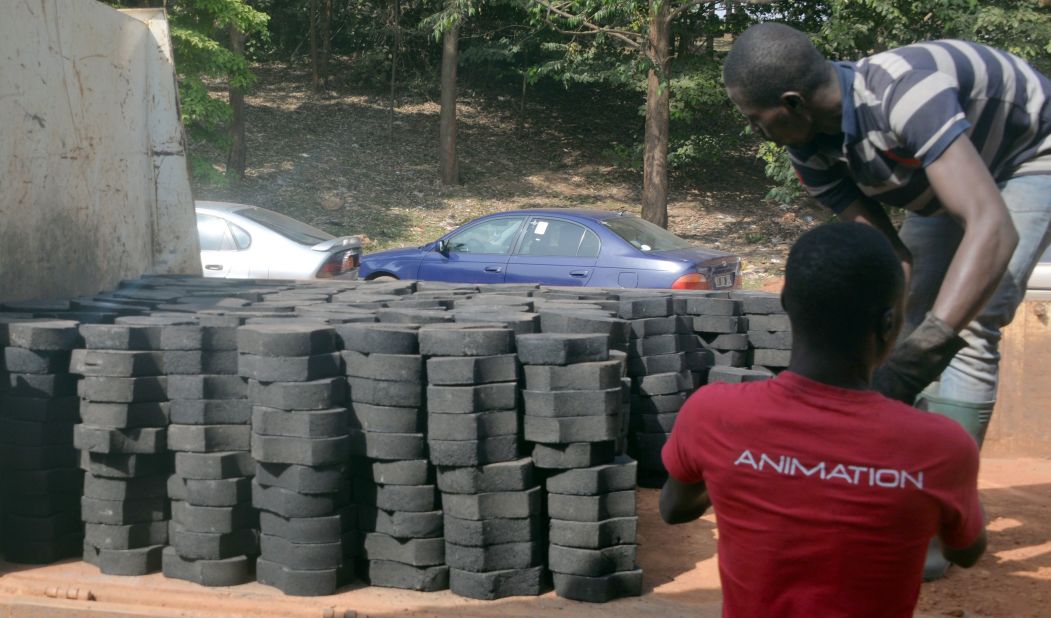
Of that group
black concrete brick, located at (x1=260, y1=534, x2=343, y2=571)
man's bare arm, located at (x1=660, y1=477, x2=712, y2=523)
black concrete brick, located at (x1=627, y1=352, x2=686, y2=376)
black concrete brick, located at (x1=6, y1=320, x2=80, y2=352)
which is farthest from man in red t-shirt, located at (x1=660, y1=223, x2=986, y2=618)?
black concrete brick, located at (x1=627, y1=352, x2=686, y2=376)

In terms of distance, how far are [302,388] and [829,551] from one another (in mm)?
2670

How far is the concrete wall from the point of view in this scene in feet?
19.6

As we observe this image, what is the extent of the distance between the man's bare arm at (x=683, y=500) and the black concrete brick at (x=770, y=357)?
12.6 feet

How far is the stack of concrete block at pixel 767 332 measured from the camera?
6.09 meters

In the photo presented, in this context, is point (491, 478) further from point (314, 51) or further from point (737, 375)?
point (314, 51)

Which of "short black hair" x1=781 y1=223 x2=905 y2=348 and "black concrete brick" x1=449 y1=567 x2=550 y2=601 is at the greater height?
"short black hair" x1=781 y1=223 x2=905 y2=348

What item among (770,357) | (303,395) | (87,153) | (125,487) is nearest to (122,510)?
(125,487)

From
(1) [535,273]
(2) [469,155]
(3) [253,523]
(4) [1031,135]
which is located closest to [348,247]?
(1) [535,273]

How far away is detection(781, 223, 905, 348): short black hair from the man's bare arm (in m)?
0.45

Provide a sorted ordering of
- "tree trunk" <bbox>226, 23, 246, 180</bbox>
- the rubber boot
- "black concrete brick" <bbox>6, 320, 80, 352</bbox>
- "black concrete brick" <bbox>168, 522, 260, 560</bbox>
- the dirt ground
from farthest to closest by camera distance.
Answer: "tree trunk" <bbox>226, 23, 246, 180</bbox> → "black concrete brick" <bbox>6, 320, 80, 352</bbox> → "black concrete brick" <bbox>168, 522, 260, 560</bbox> → the dirt ground → the rubber boot

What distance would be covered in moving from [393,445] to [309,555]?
1.81 feet

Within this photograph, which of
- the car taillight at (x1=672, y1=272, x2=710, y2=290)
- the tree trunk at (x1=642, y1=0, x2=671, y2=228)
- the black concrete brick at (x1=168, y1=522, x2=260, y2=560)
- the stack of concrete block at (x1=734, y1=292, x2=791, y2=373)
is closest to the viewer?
the black concrete brick at (x1=168, y1=522, x2=260, y2=560)

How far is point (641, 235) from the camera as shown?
470 inches

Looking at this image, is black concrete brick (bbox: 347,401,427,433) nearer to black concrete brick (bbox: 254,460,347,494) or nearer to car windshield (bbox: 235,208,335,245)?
black concrete brick (bbox: 254,460,347,494)
